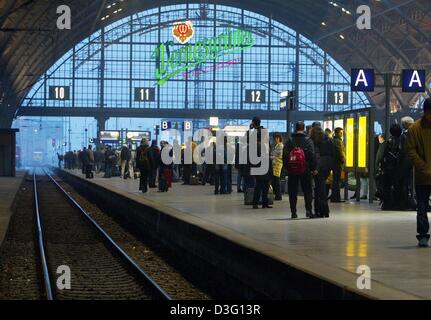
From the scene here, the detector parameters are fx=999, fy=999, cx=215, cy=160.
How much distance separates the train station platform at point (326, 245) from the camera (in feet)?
28.2

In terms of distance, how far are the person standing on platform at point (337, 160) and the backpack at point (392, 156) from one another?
175 centimetres

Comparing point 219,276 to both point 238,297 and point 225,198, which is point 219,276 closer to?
point 238,297

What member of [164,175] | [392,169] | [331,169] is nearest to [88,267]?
[331,169]

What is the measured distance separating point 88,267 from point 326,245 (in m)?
3.91

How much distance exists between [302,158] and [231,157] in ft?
33.0

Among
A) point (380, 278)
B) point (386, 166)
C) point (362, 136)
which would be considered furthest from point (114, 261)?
point (362, 136)

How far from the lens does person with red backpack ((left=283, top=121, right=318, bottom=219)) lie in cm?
1667

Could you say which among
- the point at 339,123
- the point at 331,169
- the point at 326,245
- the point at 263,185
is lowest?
the point at 326,245

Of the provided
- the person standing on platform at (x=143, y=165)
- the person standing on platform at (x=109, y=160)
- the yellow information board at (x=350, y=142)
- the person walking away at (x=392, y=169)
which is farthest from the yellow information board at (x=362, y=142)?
the person standing on platform at (x=109, y=160)

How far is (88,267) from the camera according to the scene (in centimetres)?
1431

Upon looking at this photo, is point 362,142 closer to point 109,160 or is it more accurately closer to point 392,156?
point 392,156

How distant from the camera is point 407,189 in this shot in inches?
739

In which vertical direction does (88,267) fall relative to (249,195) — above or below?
below

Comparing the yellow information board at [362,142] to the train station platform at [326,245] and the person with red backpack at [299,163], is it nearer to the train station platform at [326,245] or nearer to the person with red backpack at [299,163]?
the train station platform at [326,245]
